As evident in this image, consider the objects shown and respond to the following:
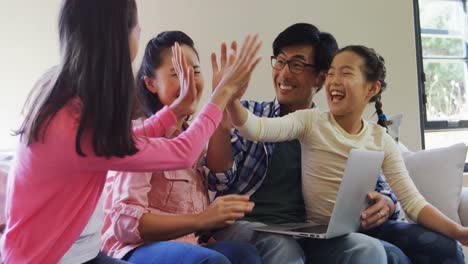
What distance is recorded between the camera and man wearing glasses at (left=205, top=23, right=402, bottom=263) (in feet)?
3.96

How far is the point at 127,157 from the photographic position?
0.96m

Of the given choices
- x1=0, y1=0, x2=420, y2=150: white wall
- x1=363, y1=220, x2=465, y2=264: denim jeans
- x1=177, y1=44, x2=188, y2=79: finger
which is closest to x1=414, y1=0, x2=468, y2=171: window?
x1=0, y1=0, x2=420, y2=150: white wall

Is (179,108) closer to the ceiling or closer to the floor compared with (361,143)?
closer to the ceiling

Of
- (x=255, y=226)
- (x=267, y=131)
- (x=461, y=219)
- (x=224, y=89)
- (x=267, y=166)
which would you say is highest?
(x=224, y=89)

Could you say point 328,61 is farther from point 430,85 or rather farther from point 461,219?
point 430,85

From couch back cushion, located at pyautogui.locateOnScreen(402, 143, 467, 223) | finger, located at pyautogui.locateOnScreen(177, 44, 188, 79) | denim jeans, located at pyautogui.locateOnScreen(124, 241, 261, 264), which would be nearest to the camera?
denim jeans, located at pyautogui.locateOnScreen(124, 241, 261, 264)

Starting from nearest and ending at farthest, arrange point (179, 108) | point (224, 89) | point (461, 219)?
point (224, 89) < point (179, 108) < point (461, 219)

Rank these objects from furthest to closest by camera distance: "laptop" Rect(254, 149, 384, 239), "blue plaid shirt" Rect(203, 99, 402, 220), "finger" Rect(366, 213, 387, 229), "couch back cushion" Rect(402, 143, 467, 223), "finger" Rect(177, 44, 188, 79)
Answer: "couch back cushion" Rect(402, 143, 467, 223) < "blue plaid shirt" Rect(203, 99, 402, 220) < "finger" Rect(366, 213, 387, 229) < "finger" Rect(177, 44, 188, 79) < "laptop" Rect(254, 149, 384, 239)

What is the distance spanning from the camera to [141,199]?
1162mm

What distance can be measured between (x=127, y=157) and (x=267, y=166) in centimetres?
60

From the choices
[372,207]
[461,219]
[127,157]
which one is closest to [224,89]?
[127,157]

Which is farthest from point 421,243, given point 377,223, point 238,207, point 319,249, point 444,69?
point 444,69

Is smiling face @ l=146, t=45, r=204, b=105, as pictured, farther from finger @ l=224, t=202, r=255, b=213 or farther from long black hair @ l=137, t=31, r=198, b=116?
finger @ l=224, t=202, r=255, b=213

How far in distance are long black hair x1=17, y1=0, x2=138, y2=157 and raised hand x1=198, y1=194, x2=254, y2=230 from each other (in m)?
0.28
